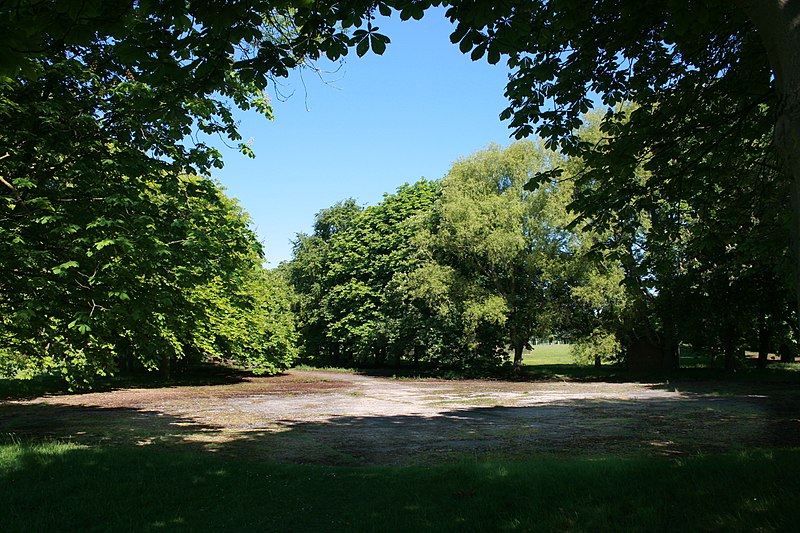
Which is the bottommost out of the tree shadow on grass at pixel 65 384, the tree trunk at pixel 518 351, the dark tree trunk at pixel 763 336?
the tree shadow on grass at pixel 65 384

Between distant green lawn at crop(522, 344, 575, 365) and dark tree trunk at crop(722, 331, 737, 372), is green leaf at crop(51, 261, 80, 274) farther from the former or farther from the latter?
distant green lawn at crop(522, 344, 575, 365)

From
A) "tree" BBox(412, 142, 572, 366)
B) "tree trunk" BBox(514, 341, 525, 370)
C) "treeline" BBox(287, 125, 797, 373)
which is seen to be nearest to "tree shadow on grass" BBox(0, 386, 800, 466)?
"treeline" BBox(287, 125, 797, 373)

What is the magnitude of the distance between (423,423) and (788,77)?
10.5 meters

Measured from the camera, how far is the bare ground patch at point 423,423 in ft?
29.4

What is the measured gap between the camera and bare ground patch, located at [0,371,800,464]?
29.4ft

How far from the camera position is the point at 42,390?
22594 mm

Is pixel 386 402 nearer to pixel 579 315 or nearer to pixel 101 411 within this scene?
pixel 101 411

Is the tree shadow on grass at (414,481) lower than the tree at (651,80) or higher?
lower

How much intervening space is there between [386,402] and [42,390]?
1616cm

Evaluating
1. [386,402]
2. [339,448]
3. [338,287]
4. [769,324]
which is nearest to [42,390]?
[386,402]

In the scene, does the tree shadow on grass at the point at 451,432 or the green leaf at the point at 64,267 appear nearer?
the tree shadow on grass at the point at 451,432

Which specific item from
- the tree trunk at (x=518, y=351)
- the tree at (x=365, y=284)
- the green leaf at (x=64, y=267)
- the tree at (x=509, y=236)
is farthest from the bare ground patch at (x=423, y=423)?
the tree at (x=365, y=284)

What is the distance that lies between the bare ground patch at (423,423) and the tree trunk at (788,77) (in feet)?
19.4

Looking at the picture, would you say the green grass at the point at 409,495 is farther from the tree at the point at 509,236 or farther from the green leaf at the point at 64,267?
the tree at the point at 509,236
